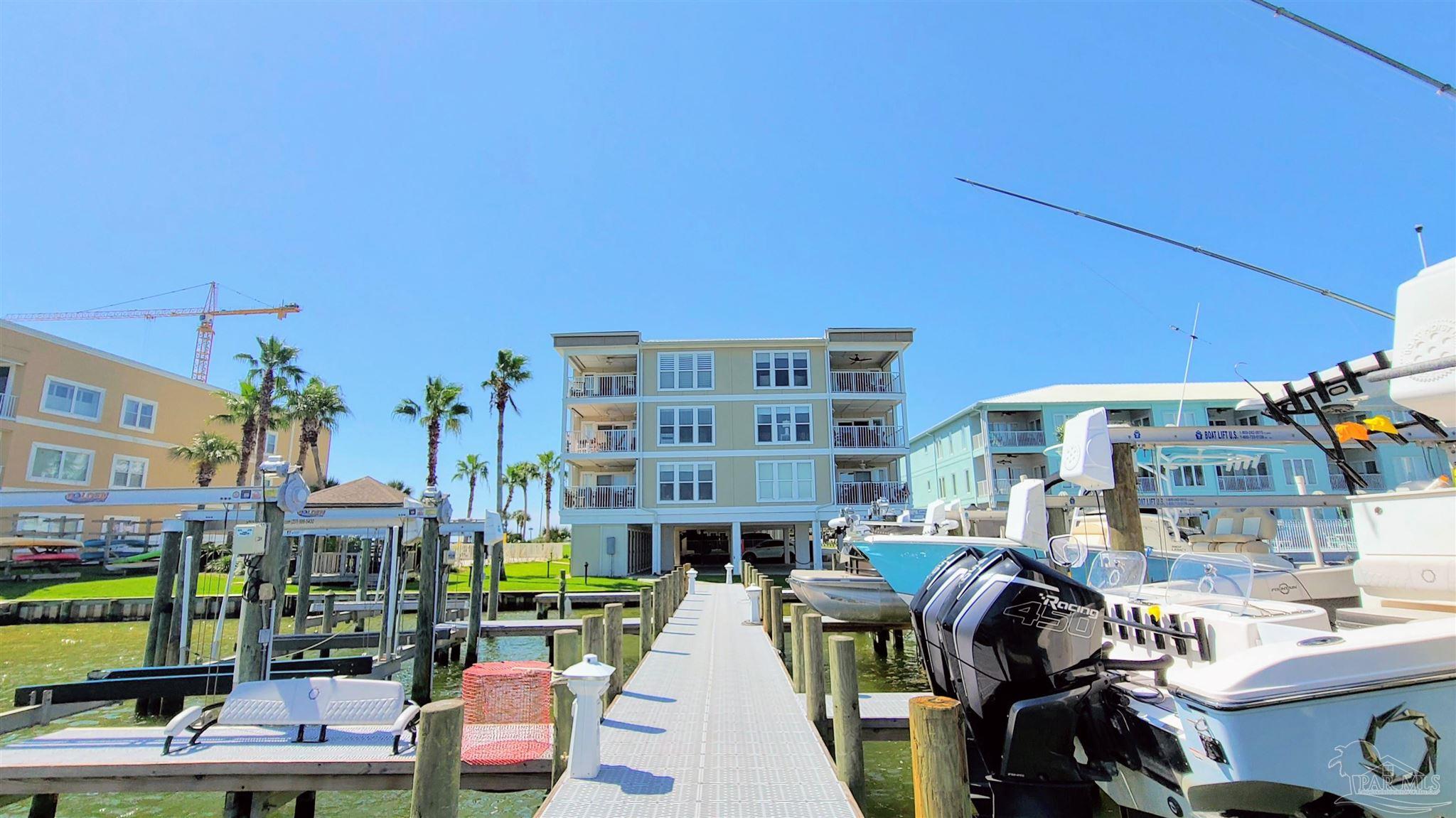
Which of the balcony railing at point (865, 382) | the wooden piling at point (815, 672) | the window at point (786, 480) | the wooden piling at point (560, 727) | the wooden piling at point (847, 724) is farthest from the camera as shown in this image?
the balcony railing at point (865, 382)

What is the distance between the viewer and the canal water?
7375 mm

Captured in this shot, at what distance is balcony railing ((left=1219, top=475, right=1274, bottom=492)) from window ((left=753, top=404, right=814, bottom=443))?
81.1ft

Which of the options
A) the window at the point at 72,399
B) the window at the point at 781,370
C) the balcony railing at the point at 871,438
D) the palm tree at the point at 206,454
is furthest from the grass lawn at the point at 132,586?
the balcony railing at the point at 871,438

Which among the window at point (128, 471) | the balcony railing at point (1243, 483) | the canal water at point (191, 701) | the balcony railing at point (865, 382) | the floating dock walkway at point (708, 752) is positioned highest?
the balcony railing at point (865, 382)

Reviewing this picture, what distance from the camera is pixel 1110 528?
29.8ft

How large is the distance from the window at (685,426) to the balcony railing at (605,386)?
180 cm

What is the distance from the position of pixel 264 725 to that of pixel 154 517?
38180mm

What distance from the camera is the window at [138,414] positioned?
33594 millimetres

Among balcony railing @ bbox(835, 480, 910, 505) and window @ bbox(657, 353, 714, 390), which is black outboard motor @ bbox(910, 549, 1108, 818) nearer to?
balcony railing @ bbox(835, 480, 910, 505)

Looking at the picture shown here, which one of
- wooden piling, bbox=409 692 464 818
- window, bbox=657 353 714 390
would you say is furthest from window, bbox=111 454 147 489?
wooden piling, bbox=409 692 464 818

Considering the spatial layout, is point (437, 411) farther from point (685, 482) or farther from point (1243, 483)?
point (1243, 483)

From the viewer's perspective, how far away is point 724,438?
29750 millimetres

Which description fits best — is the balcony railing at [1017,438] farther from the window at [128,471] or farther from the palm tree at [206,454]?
the window at [128,471]

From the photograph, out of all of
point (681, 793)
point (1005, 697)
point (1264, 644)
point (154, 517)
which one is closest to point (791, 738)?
point (681, 793)
